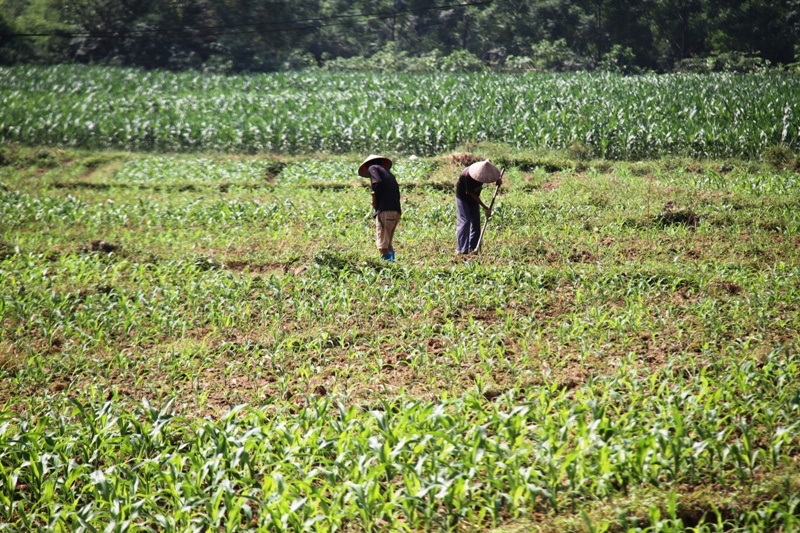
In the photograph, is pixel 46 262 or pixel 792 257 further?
pixel 46 262

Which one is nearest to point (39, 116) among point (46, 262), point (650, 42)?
point (46, 262)

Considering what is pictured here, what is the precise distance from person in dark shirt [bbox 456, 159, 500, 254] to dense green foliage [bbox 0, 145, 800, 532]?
34 cm

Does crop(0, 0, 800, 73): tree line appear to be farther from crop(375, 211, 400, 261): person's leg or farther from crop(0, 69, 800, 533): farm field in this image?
crop(375, 211, 400, 261): person's leg

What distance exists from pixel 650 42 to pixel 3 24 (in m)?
32.6

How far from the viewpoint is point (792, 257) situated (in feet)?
28.3

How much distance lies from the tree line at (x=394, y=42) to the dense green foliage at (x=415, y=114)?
29.4 feet

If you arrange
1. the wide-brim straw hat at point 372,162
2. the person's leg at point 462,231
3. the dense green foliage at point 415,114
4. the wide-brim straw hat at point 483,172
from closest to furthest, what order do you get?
the wide-brim straw hat at point 483,172, the wide-brim straw hat at point 372,162, the person's leg at point 462,231, the dense green foliage at point 415,114

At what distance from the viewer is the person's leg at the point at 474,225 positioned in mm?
9461

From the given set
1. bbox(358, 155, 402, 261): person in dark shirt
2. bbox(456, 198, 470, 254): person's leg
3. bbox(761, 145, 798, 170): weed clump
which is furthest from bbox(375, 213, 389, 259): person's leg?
bbox(761, 145, 798, 170): weed clump

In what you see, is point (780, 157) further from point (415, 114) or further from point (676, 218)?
point (415, 114)

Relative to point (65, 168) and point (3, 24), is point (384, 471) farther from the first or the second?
point (3, 24)

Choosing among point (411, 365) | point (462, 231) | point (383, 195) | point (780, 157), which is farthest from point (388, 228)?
point (780, 157)

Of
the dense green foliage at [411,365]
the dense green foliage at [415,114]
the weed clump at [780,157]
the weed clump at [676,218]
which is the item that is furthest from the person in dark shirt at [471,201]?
the dense green foliage at [415,114]

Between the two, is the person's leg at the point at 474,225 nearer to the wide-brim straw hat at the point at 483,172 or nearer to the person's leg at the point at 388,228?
the wide-brim straw hat at the point at 483,172
